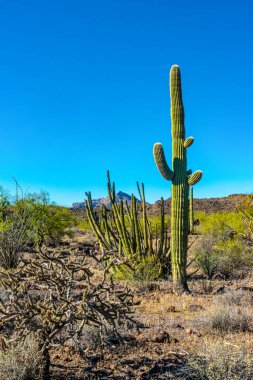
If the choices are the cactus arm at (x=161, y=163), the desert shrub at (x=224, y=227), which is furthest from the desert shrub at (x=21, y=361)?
the desert shrub at (x=224, y=227)

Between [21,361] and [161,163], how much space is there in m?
6.36

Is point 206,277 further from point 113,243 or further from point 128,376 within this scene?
point 128,376

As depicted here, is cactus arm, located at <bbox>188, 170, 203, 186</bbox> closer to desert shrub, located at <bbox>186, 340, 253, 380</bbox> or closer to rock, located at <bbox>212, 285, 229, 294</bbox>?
rock, located at <bbox>212, 285, 229, 294</bbox>

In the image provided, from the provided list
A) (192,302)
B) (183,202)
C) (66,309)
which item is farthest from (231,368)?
(183,202)

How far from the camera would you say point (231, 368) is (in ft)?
14.8

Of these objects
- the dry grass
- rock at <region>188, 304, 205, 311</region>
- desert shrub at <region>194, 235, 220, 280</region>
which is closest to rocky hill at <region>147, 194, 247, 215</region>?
desert shrub at <region>194, 235, 220, 280</region>

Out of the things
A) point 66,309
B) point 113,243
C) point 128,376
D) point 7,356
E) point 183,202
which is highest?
point 183,202

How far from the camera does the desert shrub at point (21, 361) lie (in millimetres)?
4523

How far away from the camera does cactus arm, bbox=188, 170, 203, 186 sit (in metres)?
10.1

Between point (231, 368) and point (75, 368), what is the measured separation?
6.12 feet

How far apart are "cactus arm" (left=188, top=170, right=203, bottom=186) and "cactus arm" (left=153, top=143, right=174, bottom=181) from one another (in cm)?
46

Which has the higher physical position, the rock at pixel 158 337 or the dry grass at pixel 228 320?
the dry grass at pixel 228 320

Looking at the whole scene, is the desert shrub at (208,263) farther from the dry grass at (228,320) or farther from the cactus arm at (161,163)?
the dry grass at (228,320)

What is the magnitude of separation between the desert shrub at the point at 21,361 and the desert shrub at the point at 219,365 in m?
1.74
